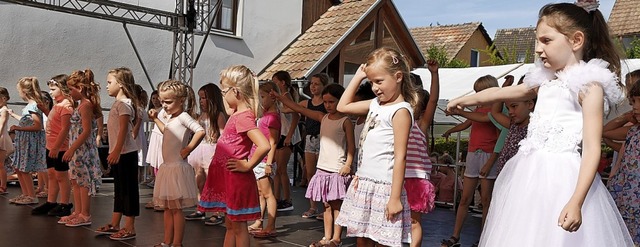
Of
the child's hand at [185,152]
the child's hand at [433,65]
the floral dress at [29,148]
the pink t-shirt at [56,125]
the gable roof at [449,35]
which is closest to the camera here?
the child's hand at [433,65]

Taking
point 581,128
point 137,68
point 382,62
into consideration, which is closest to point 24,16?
point 137,68

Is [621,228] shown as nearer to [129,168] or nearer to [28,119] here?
[129,168]

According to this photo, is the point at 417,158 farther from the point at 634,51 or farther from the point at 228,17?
the point at 634,51

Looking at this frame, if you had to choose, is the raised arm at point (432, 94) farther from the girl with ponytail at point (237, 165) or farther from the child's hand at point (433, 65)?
the girl with ponytail at point (237, 165)

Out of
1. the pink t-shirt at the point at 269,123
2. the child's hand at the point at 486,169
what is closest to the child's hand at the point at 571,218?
the child's hand at the point at 486,169

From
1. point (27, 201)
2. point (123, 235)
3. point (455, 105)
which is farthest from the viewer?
point (27, 201)

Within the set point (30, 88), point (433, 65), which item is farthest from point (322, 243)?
point (30, 88)

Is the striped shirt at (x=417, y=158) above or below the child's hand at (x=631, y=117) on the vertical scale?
below

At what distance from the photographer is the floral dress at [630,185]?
158 inches

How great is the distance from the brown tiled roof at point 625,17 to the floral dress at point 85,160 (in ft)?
78.5

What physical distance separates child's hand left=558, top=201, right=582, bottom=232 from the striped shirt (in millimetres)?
1807

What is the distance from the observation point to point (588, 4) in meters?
3.02

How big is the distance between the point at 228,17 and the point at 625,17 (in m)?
20.0

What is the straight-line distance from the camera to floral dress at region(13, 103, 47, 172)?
770 centimetres
